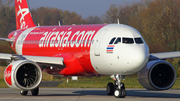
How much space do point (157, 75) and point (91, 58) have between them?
13.4ft

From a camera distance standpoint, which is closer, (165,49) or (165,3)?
(165,49)

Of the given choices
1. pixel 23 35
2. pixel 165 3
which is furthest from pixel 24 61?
pixel 165 3

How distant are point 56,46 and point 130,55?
6.58 m

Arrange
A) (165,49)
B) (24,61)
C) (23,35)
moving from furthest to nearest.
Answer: (165,49), (23,35), (24,61)

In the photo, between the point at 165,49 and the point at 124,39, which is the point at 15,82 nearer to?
the point at 124,39

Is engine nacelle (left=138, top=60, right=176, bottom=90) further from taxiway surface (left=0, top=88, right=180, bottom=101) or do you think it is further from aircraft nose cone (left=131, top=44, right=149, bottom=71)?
aircraft nose cone (left=131, top=44, right=149, bottom=71)

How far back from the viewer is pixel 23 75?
19578 millimetres

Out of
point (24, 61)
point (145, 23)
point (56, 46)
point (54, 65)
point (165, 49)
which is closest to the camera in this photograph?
point (24, 61)

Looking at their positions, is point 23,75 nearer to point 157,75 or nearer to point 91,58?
point 91,58

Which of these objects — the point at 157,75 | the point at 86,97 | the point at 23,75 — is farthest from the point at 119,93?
the point at 23,75

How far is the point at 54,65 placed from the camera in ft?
69.6

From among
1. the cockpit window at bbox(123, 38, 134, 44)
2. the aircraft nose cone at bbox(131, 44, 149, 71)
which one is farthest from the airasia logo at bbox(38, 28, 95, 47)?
the aircraft nose cone at bbox(131, 44, 149, 71)

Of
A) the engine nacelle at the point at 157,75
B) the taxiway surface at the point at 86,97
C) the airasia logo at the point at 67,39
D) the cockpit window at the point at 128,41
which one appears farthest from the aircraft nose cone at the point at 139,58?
the airasia logo at the point at 67,39

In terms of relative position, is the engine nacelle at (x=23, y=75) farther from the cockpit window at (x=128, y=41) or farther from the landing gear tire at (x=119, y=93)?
the cockpit window at (x=128, y=41)
